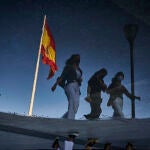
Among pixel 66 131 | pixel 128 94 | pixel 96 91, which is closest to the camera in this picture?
pixel 96 91

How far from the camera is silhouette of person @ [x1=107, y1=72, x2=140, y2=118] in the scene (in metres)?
12.1

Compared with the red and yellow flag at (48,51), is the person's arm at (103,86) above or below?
below

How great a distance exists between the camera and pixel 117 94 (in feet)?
41.4

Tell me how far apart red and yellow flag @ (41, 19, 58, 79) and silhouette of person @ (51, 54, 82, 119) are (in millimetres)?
2036

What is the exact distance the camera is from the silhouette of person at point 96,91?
12.1 meters

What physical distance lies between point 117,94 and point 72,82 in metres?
1.76

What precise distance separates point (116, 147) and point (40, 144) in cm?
334

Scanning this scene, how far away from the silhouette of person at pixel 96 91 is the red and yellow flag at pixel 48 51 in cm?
266

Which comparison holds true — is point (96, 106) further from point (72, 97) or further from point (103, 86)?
point (72, 97)

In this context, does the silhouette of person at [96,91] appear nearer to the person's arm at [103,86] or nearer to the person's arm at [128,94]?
the person's arm at [103,86]

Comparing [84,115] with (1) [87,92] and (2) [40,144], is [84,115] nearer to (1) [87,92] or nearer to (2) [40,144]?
(1) [87,92]

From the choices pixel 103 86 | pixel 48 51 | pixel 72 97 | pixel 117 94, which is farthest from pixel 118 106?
pixel 48 51

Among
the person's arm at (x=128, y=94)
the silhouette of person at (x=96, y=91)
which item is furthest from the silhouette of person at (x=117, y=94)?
the silhouette of person at (x=96, y=91)

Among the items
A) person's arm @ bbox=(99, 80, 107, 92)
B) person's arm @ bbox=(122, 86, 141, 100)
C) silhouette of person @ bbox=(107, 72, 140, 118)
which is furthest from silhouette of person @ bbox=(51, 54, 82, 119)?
person's arm @ bbox=(122, 86, 141, 100)
